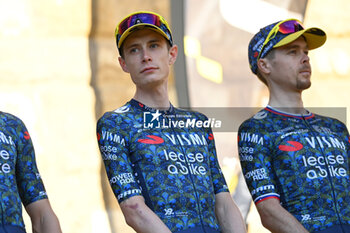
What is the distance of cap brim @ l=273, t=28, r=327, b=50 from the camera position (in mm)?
3518

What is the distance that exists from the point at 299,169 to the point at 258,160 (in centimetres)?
18

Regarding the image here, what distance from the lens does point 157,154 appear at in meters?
3.01

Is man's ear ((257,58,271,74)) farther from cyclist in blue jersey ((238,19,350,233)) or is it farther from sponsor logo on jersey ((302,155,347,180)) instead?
sponsor logo on jersey ((302,155,347,180))

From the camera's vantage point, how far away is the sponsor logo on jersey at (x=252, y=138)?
3340 millimetres

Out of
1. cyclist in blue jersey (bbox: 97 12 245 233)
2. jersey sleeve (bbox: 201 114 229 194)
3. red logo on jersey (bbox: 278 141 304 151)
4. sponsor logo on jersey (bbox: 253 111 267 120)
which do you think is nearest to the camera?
cyclist in blue jersey (bbox: 97 12 245 233)

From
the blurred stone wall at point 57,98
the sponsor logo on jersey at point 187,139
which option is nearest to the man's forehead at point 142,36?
the sponsor logo on jersey at point 187,139

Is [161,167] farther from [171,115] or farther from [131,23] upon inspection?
[131,23]

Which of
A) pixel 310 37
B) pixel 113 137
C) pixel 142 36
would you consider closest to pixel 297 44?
pixel 310 37

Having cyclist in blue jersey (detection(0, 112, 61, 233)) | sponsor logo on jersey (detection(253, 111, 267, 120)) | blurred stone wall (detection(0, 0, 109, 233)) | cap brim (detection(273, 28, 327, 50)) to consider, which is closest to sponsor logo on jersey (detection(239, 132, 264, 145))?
sponsor logo on jersey (detection(253, 111, 267, 120))

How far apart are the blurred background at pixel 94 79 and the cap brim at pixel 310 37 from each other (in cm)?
112

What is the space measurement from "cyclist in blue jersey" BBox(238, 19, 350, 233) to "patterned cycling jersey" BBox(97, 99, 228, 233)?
226mm

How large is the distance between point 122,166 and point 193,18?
1930mm

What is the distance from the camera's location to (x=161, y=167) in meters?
2.98

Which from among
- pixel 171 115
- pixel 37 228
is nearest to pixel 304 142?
pixel 171 115
